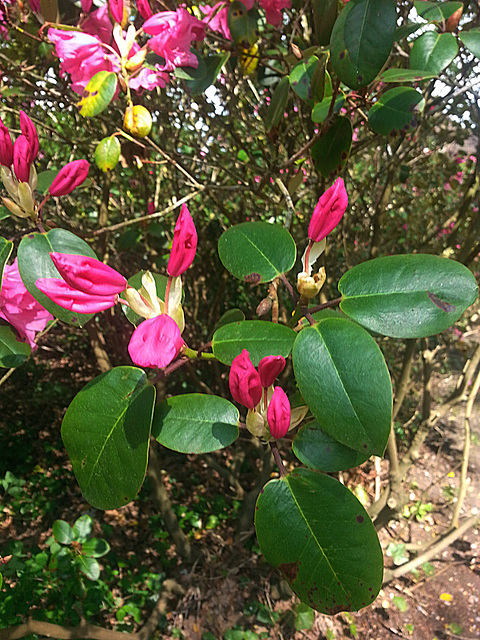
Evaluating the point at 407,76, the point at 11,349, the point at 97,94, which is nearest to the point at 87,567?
the point at 11,349

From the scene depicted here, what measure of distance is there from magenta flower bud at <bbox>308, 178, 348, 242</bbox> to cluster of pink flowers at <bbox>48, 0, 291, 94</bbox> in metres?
0.56

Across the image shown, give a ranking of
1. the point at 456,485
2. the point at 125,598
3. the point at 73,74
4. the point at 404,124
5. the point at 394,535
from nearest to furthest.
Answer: the point at 404,124 → the point at 73,74 → the point at 125,598 → the point at 394,535 → the point at 456,485

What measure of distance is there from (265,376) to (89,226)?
2.05 metres

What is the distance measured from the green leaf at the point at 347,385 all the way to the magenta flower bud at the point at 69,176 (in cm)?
44

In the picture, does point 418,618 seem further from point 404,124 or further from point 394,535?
point 404,124

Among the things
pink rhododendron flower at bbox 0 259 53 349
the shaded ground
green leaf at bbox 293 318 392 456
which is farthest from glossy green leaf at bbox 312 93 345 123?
the shaded ground

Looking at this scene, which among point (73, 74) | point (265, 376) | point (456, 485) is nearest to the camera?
point (265, 376)

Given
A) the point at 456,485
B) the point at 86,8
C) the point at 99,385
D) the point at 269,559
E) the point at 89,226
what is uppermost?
the point at 86,8

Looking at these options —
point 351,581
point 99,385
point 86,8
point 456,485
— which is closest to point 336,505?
point 351,581

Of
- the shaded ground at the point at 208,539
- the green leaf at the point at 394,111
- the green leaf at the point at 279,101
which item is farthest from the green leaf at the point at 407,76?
the shaded ground at the point at 208,539

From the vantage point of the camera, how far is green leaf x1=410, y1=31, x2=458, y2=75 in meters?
0.80

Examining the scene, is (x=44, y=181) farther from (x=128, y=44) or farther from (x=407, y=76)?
(x=407, y=76)

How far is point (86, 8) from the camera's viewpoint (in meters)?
0.97

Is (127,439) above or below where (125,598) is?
above
